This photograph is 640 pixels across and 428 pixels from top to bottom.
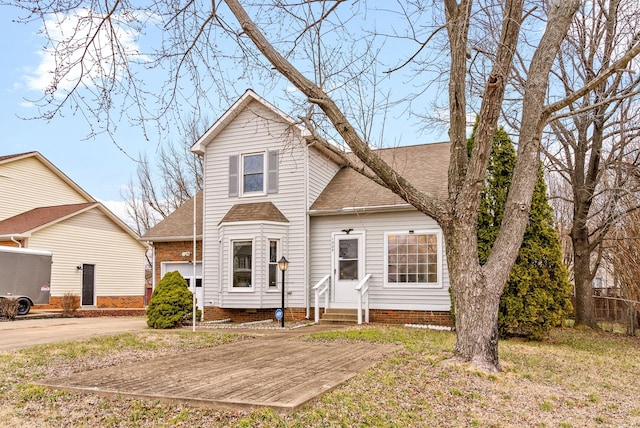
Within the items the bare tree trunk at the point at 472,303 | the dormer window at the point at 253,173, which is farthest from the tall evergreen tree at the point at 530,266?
the dormer window at the point at 253,173

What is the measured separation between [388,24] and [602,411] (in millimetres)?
5416

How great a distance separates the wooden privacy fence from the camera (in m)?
12.6

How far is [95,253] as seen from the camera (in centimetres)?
2236

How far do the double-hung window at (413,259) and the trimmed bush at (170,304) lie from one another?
515 centimetres

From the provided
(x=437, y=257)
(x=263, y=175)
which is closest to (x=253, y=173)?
(x=263, y=175)

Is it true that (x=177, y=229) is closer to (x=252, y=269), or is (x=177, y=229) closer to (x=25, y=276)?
(x=252, y=269)

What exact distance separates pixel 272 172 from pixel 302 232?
1.90 meters

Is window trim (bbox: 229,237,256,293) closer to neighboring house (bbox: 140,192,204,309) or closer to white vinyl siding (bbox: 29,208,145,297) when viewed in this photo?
neighboring house (bbox: 140,192,204,309)

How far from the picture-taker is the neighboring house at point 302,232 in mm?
13133

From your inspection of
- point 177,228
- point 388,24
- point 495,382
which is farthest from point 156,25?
point 177,228

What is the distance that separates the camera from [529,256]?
10180mm

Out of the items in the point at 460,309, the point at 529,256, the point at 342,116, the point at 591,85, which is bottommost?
the point at 460,309

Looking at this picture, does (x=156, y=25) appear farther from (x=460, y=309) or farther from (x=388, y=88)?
(x=460, y=309)

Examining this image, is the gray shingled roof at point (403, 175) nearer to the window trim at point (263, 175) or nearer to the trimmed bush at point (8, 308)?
the window trim at point (263, 175)
